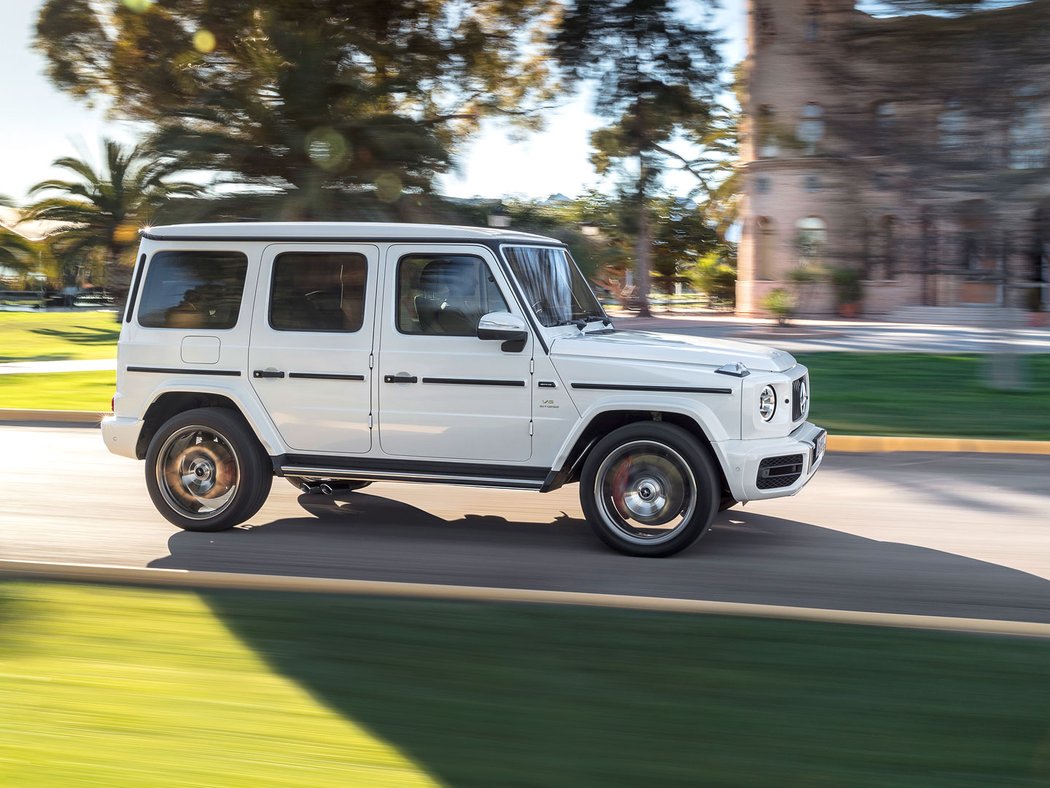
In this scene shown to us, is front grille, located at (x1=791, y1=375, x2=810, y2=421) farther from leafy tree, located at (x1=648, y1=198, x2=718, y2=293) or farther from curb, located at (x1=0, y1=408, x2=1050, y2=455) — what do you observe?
leafy tree, located at (x1=648, y1=198, x2=718, y2=293)

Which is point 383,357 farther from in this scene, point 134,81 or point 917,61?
point 134,81

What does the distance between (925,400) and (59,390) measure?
12461 millimetres

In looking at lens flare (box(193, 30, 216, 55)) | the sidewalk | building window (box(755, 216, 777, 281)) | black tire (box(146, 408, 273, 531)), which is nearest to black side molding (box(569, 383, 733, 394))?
black tire (box(146, 408, 273, 531))

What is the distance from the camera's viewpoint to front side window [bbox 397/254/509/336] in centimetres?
746

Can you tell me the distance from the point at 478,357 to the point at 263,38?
18.4 meters

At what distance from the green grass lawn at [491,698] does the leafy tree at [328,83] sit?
18193 mm

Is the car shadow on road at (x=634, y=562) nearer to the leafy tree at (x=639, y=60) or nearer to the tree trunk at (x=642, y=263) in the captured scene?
the leafy tree at (x=639, y=60)

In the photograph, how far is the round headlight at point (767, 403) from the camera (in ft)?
23.0

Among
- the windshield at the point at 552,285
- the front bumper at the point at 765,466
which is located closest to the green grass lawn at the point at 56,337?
the windshield at the point at 552,285

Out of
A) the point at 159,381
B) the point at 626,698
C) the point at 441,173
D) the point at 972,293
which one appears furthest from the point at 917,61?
the point at 972,293

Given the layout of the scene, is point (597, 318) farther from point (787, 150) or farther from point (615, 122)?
point (615, 122)

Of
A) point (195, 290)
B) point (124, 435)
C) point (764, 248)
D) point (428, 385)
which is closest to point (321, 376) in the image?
point (428, 385)

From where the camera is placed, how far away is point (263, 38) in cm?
2356

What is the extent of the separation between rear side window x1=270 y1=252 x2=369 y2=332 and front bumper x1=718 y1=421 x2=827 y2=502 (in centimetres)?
261
